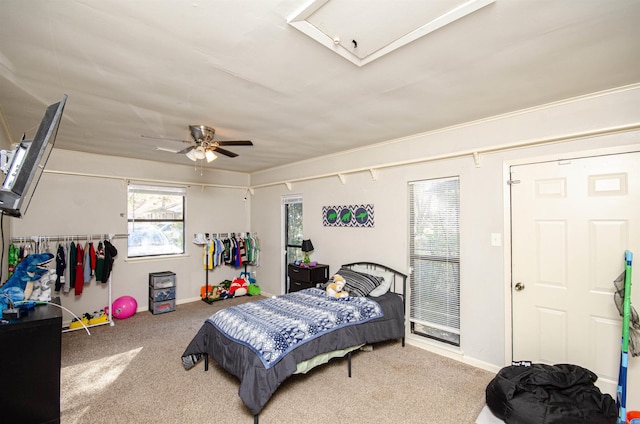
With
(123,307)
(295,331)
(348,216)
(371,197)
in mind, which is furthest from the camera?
(123,307)

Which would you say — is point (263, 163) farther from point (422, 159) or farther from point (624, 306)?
point (624, 306)

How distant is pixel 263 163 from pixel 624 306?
16.1 ft

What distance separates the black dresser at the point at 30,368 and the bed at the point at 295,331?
121 cm

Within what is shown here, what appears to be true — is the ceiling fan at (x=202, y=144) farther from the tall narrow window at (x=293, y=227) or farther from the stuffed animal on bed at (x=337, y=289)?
the tall narrow window at (x=293, y=227)

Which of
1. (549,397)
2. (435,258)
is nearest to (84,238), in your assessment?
(435,258)

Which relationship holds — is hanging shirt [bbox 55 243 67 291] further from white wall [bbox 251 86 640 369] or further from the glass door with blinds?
white wall [bbox 251 86 640 369]

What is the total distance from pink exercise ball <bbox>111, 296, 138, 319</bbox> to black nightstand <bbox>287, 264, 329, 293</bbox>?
260 centimetres

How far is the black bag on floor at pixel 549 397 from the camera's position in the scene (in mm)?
2109

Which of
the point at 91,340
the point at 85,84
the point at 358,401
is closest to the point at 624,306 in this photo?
the point at 358,401

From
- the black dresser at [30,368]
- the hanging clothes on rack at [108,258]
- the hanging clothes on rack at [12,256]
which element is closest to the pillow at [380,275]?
the black dresser at [30,368]

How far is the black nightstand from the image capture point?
15.4 ft

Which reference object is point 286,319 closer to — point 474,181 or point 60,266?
point 474,181

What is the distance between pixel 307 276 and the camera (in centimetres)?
469

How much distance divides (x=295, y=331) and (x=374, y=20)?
2.42 metres
